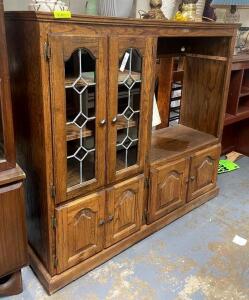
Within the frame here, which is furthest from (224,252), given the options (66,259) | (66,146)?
(66,146)

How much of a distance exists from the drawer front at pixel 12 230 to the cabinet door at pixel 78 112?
0.19 meters

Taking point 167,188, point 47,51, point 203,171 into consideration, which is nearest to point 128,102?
point 47,51

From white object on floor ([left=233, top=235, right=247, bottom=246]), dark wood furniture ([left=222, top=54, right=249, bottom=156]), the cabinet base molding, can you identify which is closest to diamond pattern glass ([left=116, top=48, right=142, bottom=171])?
the cabinet base molding

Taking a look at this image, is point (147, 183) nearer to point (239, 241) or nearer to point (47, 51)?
point (239, 241)

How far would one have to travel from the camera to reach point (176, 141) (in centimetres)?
230

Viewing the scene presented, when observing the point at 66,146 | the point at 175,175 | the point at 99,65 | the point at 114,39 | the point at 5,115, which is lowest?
the point at 175,175

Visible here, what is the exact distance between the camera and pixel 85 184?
160 centimetres

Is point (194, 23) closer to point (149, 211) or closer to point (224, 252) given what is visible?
point (149, 211)

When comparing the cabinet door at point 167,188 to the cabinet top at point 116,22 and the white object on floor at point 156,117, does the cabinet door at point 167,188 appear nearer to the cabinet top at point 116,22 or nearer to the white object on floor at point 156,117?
the white object on floor at point 156,117

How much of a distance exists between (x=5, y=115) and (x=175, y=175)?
1.20m

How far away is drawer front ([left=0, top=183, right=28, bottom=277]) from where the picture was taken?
1.40 metres

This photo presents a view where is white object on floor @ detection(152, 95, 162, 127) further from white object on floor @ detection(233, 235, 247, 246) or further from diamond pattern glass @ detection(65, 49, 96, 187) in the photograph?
white object on floor @ detection(233, 235, 247, 246)

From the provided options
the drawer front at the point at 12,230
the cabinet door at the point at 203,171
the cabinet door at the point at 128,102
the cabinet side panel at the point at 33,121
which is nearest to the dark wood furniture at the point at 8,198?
the drawer front at the point at 12,230

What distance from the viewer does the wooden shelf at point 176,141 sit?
209 centimetres
